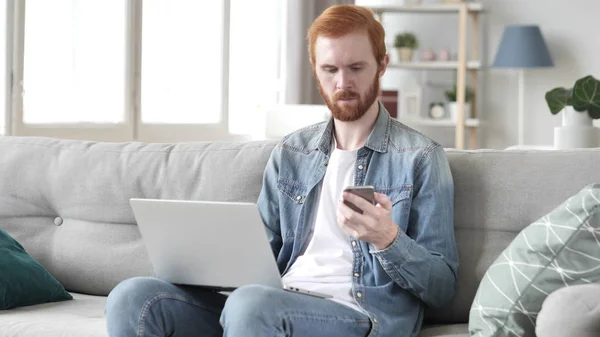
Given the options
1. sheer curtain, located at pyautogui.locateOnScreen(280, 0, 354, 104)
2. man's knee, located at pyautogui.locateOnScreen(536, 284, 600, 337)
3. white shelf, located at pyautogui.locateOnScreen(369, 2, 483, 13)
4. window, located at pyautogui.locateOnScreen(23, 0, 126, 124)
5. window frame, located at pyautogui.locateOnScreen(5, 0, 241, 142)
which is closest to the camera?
man's knee, located at pyautogui.locateOnScreen(536, 284, 600, 337)

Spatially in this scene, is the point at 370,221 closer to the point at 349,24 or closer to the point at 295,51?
the point at 349,24

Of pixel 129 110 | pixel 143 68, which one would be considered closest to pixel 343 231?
pixel 129 110

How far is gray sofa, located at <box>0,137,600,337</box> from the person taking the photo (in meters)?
2.04

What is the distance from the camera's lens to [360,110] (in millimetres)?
2018

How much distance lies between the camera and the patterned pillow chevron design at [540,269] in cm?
168

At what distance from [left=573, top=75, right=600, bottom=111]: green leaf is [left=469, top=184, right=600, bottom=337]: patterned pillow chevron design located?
930 mm

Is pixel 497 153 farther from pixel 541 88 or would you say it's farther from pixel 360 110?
pixel 541 88

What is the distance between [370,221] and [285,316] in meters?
0.23

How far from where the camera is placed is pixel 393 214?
1910mm

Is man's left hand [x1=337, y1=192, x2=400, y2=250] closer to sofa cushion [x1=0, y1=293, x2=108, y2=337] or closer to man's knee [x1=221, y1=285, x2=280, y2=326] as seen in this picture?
man's knee [x1=221, y1=285, x2=280, y2=326]

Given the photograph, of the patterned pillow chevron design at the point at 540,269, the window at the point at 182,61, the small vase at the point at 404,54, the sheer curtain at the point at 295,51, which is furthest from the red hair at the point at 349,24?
the small vase at the point at 404,54

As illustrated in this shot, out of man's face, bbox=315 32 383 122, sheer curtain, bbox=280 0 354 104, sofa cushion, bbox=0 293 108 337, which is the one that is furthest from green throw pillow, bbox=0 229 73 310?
sheer curtain, bbox=280 0 354 104

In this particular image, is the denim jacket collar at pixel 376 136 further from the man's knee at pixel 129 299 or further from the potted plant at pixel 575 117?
the potted plant at pixel 575 117

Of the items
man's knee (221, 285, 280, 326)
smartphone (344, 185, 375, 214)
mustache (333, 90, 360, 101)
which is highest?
mustache (333, 90, 360, 101)
